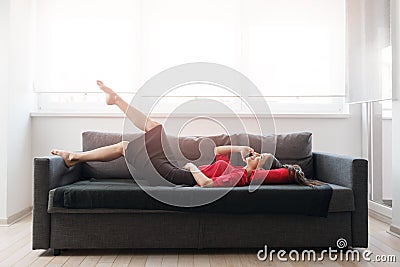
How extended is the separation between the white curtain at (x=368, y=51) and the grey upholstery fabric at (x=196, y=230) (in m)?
1.31

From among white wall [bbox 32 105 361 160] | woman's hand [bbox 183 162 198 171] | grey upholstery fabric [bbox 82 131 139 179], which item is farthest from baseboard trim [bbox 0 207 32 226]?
woman's hand [bbox 183 162 198 171]

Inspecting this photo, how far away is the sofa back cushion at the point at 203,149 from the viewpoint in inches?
147

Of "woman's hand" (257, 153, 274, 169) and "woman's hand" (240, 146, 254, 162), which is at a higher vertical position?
"woman's hand" (240, 146, 254, 162)

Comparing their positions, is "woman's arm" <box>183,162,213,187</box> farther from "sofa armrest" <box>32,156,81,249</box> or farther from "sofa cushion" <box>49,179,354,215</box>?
"sofa armrest" <box>32,156,81,249</box>

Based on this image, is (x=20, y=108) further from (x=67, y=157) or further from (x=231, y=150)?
(x=231, y=150)

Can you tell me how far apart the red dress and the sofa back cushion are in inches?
11.3

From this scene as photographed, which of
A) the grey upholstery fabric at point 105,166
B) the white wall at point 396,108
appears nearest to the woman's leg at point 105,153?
the grey upholstery fabric at point 105,166

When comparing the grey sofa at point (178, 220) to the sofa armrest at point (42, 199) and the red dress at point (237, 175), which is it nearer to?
the sofa armrest at point (42, 199)


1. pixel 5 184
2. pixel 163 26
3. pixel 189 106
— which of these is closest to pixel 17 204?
pixel 5 184

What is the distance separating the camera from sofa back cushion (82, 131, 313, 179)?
12.2ft

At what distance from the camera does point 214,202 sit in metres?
2.94

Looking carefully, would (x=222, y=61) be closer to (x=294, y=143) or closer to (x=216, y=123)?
(x=216, y=123)

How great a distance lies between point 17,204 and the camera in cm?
416

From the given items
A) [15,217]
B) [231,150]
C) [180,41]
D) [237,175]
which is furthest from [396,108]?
[15,217]
